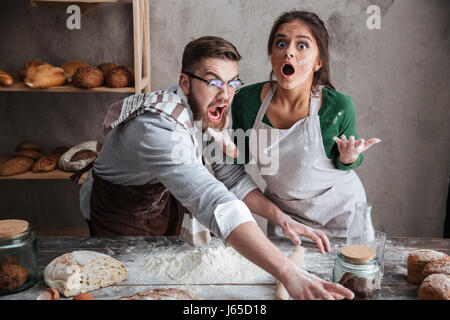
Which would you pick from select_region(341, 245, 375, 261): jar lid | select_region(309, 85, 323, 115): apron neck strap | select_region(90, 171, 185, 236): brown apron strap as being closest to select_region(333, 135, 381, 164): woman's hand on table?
select_region(309, 85, 323, 115): apron neck strap

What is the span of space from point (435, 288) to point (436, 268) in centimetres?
11

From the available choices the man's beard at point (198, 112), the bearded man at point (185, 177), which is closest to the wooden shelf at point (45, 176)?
the bearded man at point (185, 177)

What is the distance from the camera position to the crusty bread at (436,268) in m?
1.13

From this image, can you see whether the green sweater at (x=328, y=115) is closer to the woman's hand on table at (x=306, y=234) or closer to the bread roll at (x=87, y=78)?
the woman's hand on table at (x=306, y=234)

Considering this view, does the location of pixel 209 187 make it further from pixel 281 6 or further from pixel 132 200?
pixel 281 6

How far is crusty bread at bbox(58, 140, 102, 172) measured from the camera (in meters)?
2.41

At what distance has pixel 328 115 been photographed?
1714 mm

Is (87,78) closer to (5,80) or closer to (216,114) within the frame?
(5,80)

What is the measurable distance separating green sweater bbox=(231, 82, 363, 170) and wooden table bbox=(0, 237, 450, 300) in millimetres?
423

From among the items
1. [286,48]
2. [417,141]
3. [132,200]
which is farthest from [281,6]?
[132,200]

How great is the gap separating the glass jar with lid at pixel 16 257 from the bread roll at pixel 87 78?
1.30 metres

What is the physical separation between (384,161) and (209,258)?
1.92 metres

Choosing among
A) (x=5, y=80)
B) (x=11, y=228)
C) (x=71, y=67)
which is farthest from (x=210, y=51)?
(x=5, y=80)

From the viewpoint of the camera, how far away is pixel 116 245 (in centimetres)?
140
